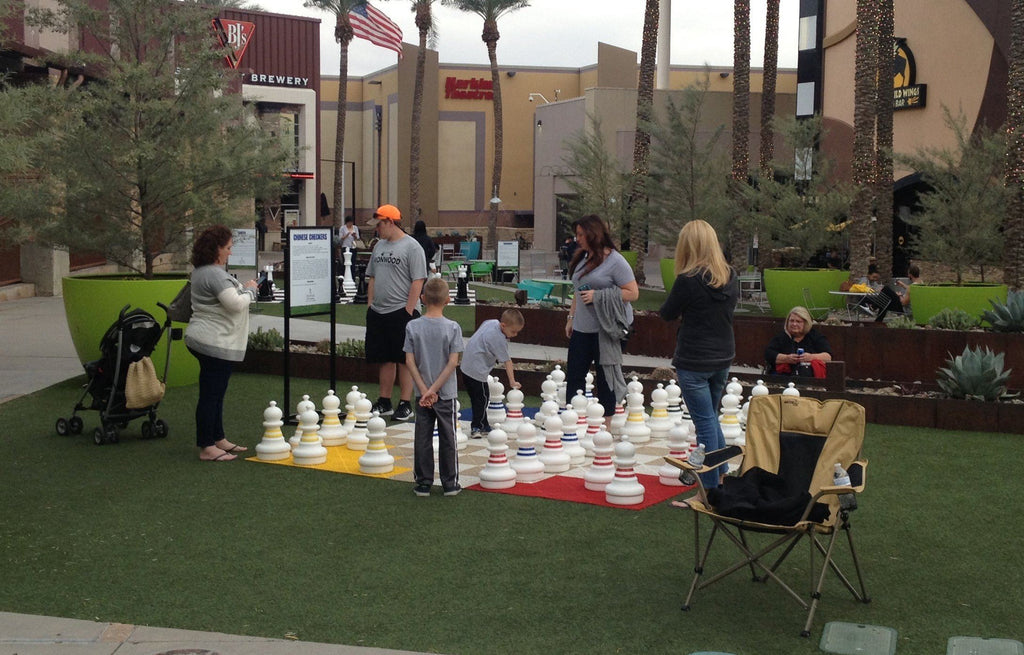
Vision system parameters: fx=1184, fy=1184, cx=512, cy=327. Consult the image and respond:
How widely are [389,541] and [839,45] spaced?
35.7 metres

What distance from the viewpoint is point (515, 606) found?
527cm

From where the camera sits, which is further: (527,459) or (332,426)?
(332,426)

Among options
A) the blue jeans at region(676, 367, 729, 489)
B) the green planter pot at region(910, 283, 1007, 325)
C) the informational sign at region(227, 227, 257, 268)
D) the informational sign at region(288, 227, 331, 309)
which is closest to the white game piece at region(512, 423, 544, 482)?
the blue jeans at region(676, 367, 729, 489)

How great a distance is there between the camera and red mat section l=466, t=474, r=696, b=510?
23.8ft

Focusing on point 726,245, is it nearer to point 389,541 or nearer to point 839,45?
point 839,45

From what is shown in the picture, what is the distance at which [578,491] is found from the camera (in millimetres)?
7543

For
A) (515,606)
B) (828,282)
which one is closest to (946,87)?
(828,282)

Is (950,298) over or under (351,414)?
over

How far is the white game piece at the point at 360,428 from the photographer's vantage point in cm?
874

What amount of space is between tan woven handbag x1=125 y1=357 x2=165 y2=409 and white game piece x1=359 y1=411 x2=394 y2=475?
1.99 metres

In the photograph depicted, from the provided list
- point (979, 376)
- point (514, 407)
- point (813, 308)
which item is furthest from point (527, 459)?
point (813, 308)

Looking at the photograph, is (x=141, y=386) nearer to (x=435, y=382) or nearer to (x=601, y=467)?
(x=435, y=382)

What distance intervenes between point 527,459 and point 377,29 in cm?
4256

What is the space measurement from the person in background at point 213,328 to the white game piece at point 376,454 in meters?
1.10
